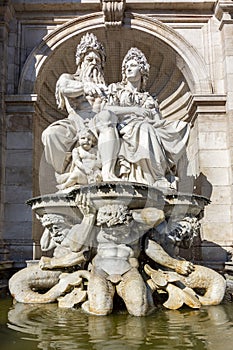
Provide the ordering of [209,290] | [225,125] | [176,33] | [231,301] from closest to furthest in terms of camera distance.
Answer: [209,290] → [231,301] → [225,125] → [176,33]

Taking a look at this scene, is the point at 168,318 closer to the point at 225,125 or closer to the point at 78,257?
the point at 78,257

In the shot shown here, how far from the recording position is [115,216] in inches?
141

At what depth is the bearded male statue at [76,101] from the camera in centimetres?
517

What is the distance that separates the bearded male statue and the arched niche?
1.17 metres

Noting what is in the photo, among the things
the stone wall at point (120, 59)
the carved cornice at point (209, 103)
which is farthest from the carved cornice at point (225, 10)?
the carved cornice at point (209, 103)

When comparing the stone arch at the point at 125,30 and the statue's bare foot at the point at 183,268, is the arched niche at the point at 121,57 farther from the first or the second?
the statue's bare foot at the point at 183,268

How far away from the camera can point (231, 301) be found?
394 cm

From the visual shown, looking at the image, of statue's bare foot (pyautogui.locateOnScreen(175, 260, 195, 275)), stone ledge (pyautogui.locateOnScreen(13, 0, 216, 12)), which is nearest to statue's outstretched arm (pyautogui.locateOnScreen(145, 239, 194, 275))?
statue's bare foot (pyautogui.locateOnScreen(175, 260, 195, 275))

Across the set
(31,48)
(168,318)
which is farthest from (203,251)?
(31,48)

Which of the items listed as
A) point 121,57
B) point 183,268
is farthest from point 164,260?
point 121,57

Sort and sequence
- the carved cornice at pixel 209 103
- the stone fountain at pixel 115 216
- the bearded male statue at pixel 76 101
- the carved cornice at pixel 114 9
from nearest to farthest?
the stone fountain at pixel 115 216
the bearded male statue at pixel 76 101
the carved cornice at pixel 209 103
the carved cornice at pixel 114 9

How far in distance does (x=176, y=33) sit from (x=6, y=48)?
110 inches

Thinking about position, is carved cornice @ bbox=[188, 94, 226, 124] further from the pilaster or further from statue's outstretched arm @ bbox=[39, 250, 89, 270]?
statue's outstretched arm @ bbox=[39, 250, 89, 270]

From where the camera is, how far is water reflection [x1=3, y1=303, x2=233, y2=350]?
2412mm
